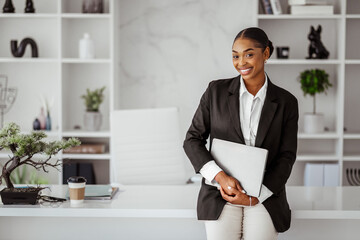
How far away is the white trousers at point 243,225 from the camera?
75.0 inches

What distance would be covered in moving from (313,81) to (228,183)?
2.42 metres

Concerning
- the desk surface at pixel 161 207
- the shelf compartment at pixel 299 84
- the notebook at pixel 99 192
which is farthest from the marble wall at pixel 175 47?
the desk surface at pixel 161 207

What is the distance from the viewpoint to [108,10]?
4.36 m

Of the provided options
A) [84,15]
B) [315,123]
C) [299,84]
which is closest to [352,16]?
[299,84]

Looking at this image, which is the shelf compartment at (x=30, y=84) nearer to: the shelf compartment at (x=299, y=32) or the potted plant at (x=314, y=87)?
the shelf compartment at (x=299, y=32)

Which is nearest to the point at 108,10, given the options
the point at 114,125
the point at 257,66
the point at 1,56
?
the point at 1,56

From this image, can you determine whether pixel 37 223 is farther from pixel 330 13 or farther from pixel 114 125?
pixel 330 13

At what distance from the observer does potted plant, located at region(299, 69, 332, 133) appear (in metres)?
4.11

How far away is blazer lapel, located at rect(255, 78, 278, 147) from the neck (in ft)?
0.14

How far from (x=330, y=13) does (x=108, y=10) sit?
5.81 ft

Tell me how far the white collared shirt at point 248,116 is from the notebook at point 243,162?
0.04 meters

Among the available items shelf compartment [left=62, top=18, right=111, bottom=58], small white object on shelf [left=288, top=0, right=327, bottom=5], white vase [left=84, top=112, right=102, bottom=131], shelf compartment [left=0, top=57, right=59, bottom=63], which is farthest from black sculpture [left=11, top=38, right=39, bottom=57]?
small white object on shelf [left=288, top=0, right=327, bottom=5]

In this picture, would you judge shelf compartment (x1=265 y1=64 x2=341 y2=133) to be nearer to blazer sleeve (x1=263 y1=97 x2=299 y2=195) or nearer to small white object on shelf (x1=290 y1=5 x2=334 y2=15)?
small white object on shelf (x1=290 y1=5 x2=334 y2=15)

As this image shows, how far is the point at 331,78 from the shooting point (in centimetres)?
436
